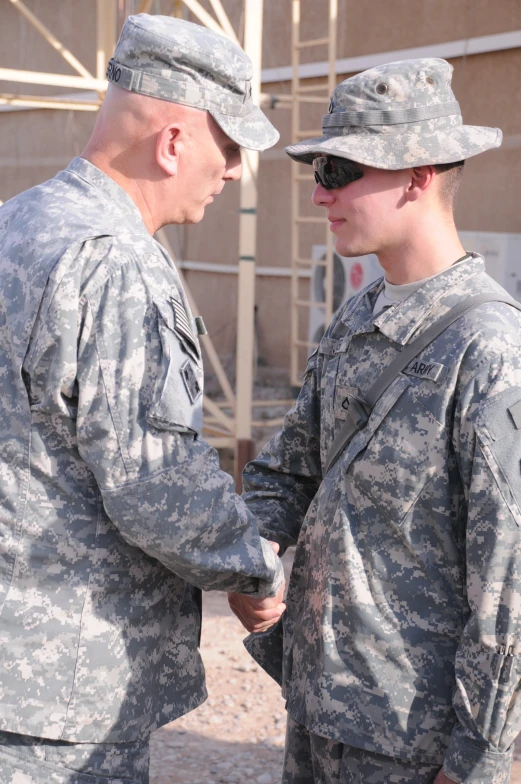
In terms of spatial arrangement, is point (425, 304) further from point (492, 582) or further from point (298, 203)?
point (298, 203)

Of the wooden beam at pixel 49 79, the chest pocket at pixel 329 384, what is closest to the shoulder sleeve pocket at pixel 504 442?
the chest pocket at pixel 329 384

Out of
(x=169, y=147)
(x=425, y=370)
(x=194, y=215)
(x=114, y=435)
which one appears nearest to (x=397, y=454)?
(x=425, y=370)

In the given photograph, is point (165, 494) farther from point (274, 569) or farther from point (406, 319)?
point (406, 319)

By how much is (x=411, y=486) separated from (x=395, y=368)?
0.88ft

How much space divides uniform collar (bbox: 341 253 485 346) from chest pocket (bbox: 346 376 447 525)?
4.9 inches

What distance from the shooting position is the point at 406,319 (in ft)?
7.23

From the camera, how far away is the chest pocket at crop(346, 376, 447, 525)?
6.84 ft

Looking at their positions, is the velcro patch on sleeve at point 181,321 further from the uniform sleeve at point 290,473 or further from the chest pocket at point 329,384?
the uniform sleeve at point 290,473

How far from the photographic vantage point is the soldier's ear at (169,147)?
84.3 inches

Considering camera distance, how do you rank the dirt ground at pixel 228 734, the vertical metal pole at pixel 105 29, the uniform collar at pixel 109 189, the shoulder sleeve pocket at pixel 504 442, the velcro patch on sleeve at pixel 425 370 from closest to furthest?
the shoulder sleeve pocket at pixel 504 442, the velcro patch on sleeve at pixel 425 370, the uniform collar at pixel 109 189, the dirt ground at pixel 228 734, the vertical metal pole at pixel 105 29

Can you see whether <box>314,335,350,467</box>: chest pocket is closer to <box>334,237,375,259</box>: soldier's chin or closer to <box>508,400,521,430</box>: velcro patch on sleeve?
<box>334,237,375,259</box>: soldier's chin

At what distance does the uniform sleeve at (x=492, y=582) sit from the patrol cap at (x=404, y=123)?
52 cm

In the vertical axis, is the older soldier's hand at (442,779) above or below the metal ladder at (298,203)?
below

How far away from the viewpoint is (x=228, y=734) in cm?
445
